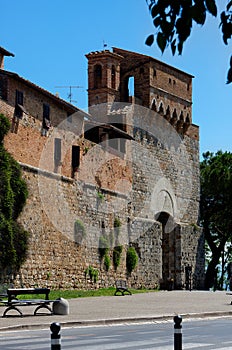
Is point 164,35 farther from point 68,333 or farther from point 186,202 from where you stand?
point 186,202

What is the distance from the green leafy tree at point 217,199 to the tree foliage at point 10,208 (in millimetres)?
28807

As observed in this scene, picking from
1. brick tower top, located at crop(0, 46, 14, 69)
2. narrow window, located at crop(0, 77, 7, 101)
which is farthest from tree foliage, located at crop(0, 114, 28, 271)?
brick tower top, located at crop(0, 46, 14, 69)

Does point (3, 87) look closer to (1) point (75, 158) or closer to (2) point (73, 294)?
(1) point (75, 158)

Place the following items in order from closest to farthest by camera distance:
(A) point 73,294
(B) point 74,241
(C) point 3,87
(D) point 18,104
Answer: (A) point 73,294 → (C) point 3,87 → (D) point 18,104 → (B) point 74,241

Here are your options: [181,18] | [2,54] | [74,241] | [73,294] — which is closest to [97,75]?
[2,54]

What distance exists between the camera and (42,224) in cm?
3431

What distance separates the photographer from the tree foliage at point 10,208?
30625mm

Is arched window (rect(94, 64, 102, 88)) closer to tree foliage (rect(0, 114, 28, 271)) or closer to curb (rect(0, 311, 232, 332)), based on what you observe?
tree foliage (rect(0, 114, 28, 271))

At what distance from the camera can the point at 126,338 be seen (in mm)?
15172

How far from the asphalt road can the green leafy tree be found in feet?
129

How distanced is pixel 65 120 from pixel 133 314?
1772 cm

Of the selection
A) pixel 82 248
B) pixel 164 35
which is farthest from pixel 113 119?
pixel 164 35

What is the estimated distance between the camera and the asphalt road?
13.2 meters

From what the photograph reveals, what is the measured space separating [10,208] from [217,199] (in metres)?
31.5
